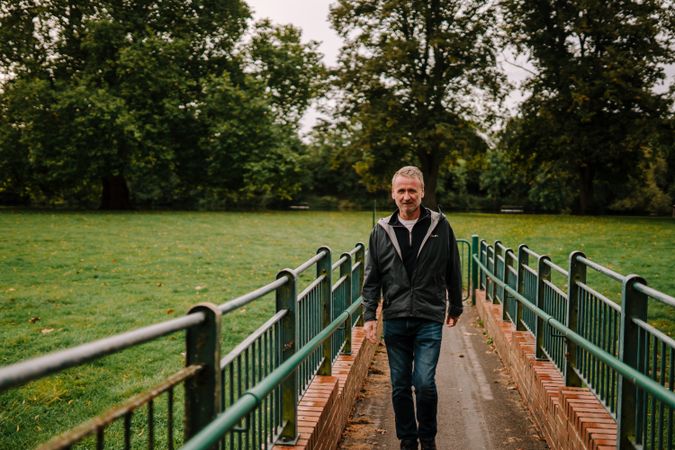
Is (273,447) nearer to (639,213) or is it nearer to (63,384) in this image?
(63,384)

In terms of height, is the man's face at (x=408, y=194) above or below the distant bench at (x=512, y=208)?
above

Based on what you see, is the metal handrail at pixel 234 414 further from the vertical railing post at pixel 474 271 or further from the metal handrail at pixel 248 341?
the vertical railing post at pixel 474 271

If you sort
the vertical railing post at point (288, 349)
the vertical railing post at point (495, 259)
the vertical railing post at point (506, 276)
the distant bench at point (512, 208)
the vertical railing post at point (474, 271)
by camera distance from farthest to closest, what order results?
the distant bench at point (512, 208) → the vertical railing post at point (474, 271) → the vertical railing post at point (495, 259) → the vertical railing post at point (506, 276) → the vertical railing post at point (288, 349)

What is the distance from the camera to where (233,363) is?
2.88m

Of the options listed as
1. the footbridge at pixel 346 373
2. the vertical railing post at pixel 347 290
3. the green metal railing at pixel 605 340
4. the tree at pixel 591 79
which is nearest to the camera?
the footbridge at pixel 346 373

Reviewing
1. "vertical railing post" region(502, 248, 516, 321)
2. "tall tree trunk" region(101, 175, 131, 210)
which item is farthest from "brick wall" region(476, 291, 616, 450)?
"tall tree trunk" region(101, 175, 131, 210)

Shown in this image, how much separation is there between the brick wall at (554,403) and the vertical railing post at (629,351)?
0.17 metres

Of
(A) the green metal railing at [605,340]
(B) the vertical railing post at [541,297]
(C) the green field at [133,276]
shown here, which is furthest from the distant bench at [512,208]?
(B) the vertical railing post at [541,297]

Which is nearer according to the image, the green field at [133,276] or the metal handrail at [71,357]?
the metal handrail at [71,357]

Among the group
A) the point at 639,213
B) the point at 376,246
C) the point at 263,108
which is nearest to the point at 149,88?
the point at 263,108

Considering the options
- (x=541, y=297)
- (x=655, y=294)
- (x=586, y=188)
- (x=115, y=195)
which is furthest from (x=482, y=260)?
(x=115, y=195)

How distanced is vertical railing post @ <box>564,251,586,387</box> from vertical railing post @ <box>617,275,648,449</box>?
1.37 meters

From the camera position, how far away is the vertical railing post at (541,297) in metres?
5.76

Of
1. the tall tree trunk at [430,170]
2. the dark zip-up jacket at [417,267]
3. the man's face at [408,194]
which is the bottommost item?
the dark zip-up jacket at [417,267]
